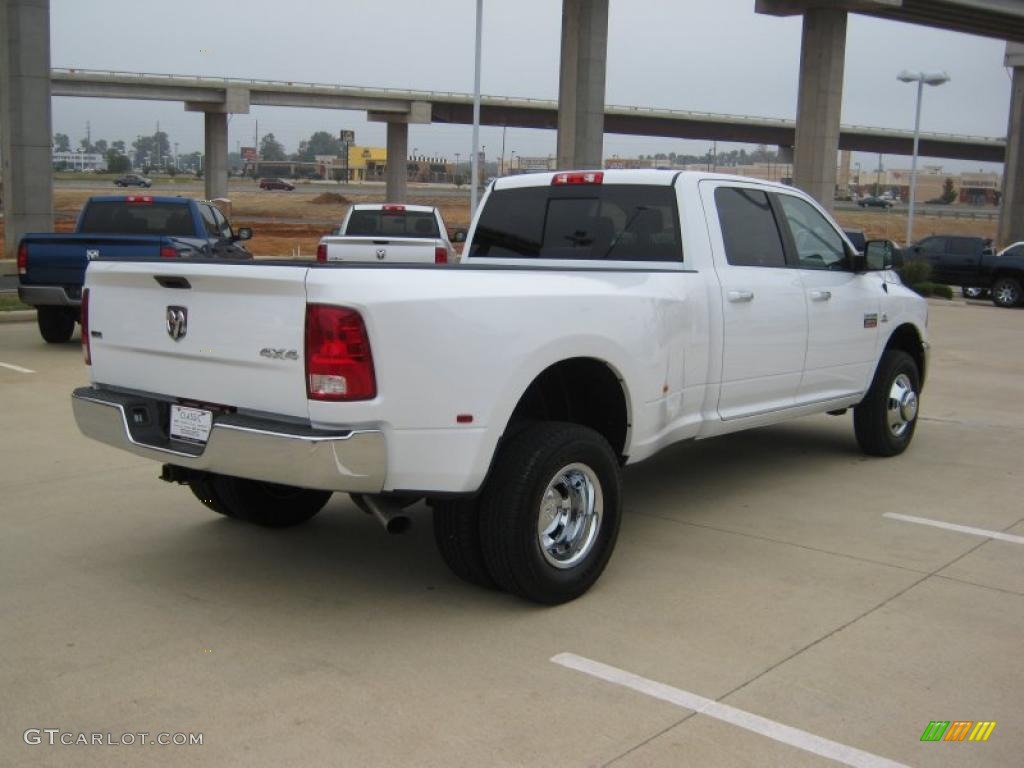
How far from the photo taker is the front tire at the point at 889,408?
8.05m

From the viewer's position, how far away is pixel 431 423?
442 centimetres

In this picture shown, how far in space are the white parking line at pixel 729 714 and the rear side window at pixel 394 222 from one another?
12350mm

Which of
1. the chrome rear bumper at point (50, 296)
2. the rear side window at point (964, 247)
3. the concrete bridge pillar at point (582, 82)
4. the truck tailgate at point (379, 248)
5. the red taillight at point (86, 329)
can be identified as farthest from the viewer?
the concrete bridge pillar at point (582, 82)

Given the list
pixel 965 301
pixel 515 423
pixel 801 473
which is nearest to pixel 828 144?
pixel 965 301

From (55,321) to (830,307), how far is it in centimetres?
1016

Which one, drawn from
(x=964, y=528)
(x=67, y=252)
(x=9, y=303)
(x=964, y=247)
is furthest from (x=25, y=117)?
(x=964, y=528)

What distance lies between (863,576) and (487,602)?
1.91 m

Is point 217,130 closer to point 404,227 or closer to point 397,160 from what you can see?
point 397,160

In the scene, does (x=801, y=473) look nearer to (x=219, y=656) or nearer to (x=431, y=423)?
(x=431, y=423)

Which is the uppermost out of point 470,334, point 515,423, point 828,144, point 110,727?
point 828,144

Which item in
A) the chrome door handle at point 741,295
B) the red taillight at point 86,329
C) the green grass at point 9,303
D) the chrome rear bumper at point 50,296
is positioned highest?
the chrome door handle at point 741,295

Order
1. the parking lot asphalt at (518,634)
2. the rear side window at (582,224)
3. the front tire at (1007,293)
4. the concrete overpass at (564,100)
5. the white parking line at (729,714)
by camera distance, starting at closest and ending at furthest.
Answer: the white parking line at (729,714)
the parking lot asphalt at (518,634)
the rear side window at (582,224)
the concrete overpass at (564,100)
the front tire at (1007,293)

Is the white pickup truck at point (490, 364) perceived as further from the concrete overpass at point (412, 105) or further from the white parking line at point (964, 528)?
the concrete overpass at point (412, 105)

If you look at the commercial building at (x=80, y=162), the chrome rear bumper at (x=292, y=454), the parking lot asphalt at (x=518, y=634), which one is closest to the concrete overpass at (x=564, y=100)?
the parking lot asphalt at (x=518, y=634)
